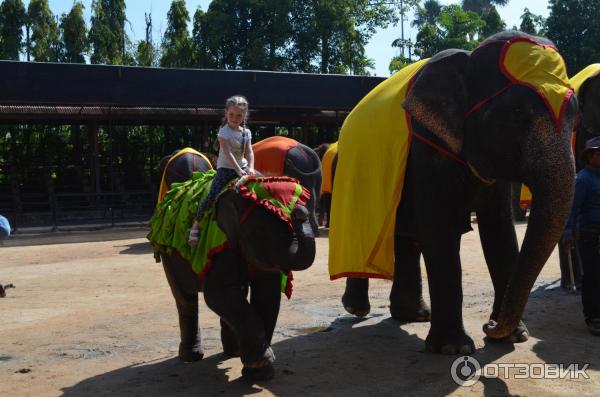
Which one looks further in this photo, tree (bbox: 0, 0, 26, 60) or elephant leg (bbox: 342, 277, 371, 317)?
tree (bbox: 0, 0, 26, 60)

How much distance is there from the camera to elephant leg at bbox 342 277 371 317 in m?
6.94

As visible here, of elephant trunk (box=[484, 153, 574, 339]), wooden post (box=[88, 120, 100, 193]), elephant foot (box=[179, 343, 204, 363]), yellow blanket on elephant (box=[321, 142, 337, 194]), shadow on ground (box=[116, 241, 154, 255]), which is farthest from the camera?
wooden post (box=[88, 120, 100, 193])

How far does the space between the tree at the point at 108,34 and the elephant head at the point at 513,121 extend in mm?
32075

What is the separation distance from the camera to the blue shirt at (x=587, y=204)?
6.20 m

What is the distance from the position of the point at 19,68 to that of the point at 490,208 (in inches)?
606

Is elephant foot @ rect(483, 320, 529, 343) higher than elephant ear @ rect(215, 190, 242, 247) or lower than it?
lower

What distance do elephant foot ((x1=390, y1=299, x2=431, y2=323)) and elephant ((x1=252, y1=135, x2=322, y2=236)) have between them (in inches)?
183

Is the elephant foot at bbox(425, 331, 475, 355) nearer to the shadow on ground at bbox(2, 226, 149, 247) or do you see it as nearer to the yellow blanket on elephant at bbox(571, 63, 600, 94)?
the yellow blanket on elephant at bbox(571, 63, 600, 94)

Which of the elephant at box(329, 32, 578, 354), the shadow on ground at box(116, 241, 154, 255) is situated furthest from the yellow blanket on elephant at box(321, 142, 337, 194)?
the elephant at box(329, 32, 578, 354)

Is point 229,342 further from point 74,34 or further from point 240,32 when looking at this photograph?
point 240,32

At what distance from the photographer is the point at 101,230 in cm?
1808

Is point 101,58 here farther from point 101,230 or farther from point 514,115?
point 514,115

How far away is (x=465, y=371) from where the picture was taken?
5.00m

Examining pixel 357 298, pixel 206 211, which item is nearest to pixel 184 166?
pixel 357 298
